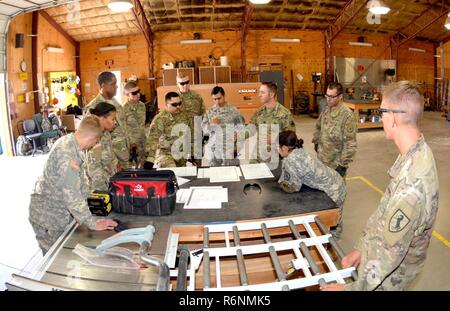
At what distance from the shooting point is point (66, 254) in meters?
1.91

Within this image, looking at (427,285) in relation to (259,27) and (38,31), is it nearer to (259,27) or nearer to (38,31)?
(38,31)

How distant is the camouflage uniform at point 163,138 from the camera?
178 inches

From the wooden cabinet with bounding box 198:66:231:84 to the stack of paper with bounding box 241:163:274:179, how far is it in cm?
1020

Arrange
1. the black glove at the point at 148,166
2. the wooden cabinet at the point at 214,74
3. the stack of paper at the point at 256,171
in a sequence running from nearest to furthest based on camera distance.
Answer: the stack of paper at the point at 256,171 < the black glove at the point at 148,166 < the wooden cabinet at the point at 214,74

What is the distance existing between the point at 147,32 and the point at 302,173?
12180mm

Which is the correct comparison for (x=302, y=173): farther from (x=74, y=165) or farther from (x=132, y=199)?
(x=74, y=165)

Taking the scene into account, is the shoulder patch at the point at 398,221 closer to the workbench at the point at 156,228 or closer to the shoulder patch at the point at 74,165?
the workbench at the point at 156,228

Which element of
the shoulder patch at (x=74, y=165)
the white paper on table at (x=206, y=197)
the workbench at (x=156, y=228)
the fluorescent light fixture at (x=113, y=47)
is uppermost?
the fluorescent light fixture at (x=113, y=47)

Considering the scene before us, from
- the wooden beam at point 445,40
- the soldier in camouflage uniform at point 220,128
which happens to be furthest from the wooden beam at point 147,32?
the wooden beam at point 445,40

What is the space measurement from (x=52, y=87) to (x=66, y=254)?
11.3 metres

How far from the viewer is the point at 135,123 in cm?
538

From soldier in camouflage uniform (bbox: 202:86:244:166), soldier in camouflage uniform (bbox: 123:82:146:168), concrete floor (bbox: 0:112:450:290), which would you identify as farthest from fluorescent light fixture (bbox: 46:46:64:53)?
soldier in camouflage uniform (bbox: 202:86:244:166)

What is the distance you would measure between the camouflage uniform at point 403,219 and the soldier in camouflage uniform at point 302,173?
43.8 inches
